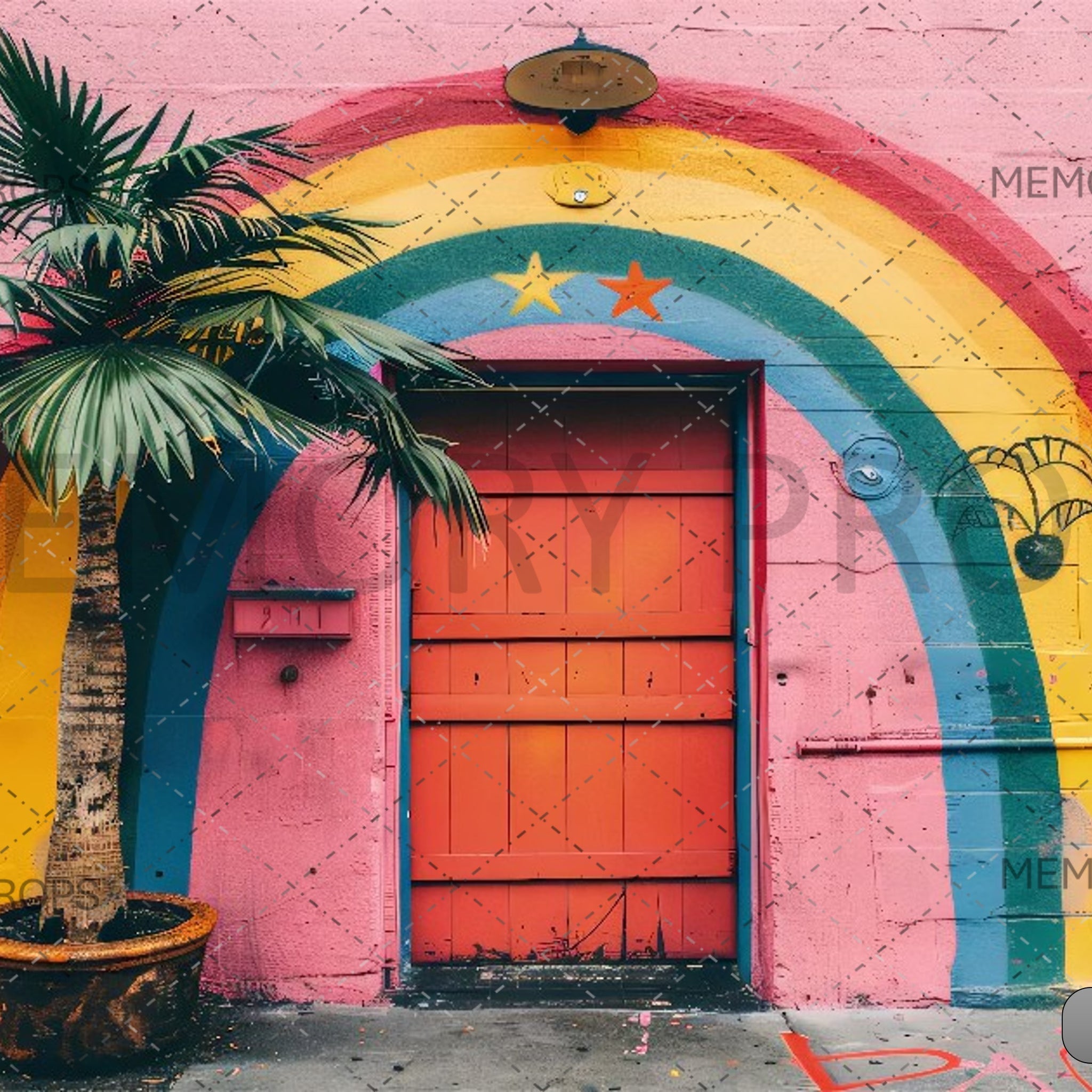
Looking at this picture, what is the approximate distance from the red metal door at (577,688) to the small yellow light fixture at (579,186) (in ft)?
2.58

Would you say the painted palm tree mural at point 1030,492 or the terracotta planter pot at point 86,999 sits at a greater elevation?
the painted palm tree mural at point 1030,492

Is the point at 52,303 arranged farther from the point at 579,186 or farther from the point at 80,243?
the point at 579,186

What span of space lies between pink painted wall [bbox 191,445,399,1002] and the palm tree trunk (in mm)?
703

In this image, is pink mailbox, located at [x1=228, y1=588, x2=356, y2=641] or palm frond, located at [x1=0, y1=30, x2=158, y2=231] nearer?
palm frond, located at [x1=0, y1=30, x2=158, y2=231]

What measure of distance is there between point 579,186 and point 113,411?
2.29m

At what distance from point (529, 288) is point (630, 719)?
1.79 m

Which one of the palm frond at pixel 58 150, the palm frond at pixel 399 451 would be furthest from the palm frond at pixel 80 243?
the palm frond at pixel 399 451

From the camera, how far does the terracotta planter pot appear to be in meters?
4.08

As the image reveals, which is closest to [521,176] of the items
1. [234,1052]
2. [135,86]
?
[135,86]

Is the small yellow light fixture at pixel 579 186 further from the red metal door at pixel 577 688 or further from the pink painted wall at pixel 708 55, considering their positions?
the red metal door at pixel 577 688

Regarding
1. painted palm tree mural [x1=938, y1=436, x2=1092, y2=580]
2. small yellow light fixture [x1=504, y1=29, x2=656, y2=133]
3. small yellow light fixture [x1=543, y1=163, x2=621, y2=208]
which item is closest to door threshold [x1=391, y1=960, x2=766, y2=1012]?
painted palm tree mural [x1=938, y1=436, x2=1092, y2=580]

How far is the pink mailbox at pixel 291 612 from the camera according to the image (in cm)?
493

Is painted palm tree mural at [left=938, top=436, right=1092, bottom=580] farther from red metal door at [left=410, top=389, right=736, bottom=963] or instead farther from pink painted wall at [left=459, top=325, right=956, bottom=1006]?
red metal door at [left=410, top=389, right=736, bottom=963]

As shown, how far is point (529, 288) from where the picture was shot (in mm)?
5051
